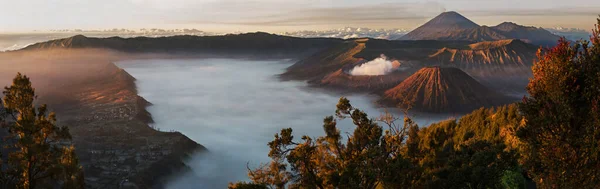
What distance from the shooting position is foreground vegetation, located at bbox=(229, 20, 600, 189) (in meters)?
14.8

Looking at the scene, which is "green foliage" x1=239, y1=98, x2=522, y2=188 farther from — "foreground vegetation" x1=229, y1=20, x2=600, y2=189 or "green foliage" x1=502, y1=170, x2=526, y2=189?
"green foliage" x1=502, y1=170, x2=526, y2=189

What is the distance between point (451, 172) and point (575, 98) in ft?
36.0

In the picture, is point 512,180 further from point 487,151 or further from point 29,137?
point 29,137

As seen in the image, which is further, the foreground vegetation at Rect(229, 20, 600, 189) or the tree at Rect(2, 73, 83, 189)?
the tree at Rect(2, 73, 83, 189)

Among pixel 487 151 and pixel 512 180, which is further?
pixel 512 180

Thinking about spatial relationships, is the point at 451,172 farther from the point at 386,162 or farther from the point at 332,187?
the point at 332,187

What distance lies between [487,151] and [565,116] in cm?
999

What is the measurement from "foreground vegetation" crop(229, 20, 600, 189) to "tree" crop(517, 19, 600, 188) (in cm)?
3

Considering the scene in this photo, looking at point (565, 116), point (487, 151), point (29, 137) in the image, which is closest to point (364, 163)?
point (565, 116)

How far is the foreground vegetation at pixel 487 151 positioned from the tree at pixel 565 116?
0.03 metres

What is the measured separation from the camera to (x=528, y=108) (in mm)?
16094

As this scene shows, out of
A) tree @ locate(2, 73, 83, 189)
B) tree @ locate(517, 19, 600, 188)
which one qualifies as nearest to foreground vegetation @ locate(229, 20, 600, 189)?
tree @ locate(517, 19, 600, 188)

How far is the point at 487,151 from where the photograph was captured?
24516mm

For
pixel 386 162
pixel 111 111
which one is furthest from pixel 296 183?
pixel 111 111
